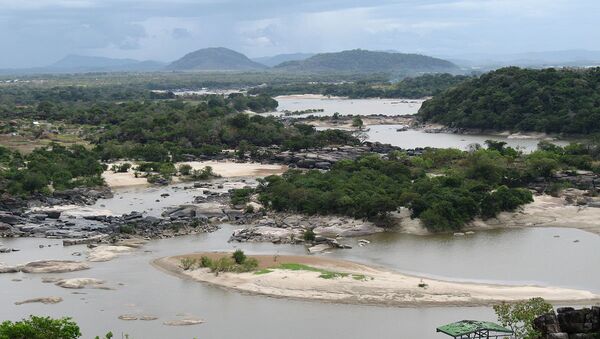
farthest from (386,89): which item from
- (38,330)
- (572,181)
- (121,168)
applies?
(38,330)

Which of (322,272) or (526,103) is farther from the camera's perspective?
(526,103)

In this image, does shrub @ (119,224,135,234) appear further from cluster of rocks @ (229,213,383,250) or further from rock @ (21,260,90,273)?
rock @ (21,260,90,273)

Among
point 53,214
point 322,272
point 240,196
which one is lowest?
point 322,272

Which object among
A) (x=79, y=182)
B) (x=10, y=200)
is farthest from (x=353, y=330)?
(x=79, y=182)

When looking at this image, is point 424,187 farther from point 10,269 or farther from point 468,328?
point 10,269

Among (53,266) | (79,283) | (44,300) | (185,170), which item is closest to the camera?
(44,300)

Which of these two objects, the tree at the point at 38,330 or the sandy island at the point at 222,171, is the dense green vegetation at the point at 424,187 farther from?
the tree at the point at 38,330

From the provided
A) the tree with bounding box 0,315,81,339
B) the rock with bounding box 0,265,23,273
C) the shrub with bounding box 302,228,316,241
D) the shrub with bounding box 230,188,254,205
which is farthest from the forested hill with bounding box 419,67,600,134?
the tree with bounding box 0,315,81,339
